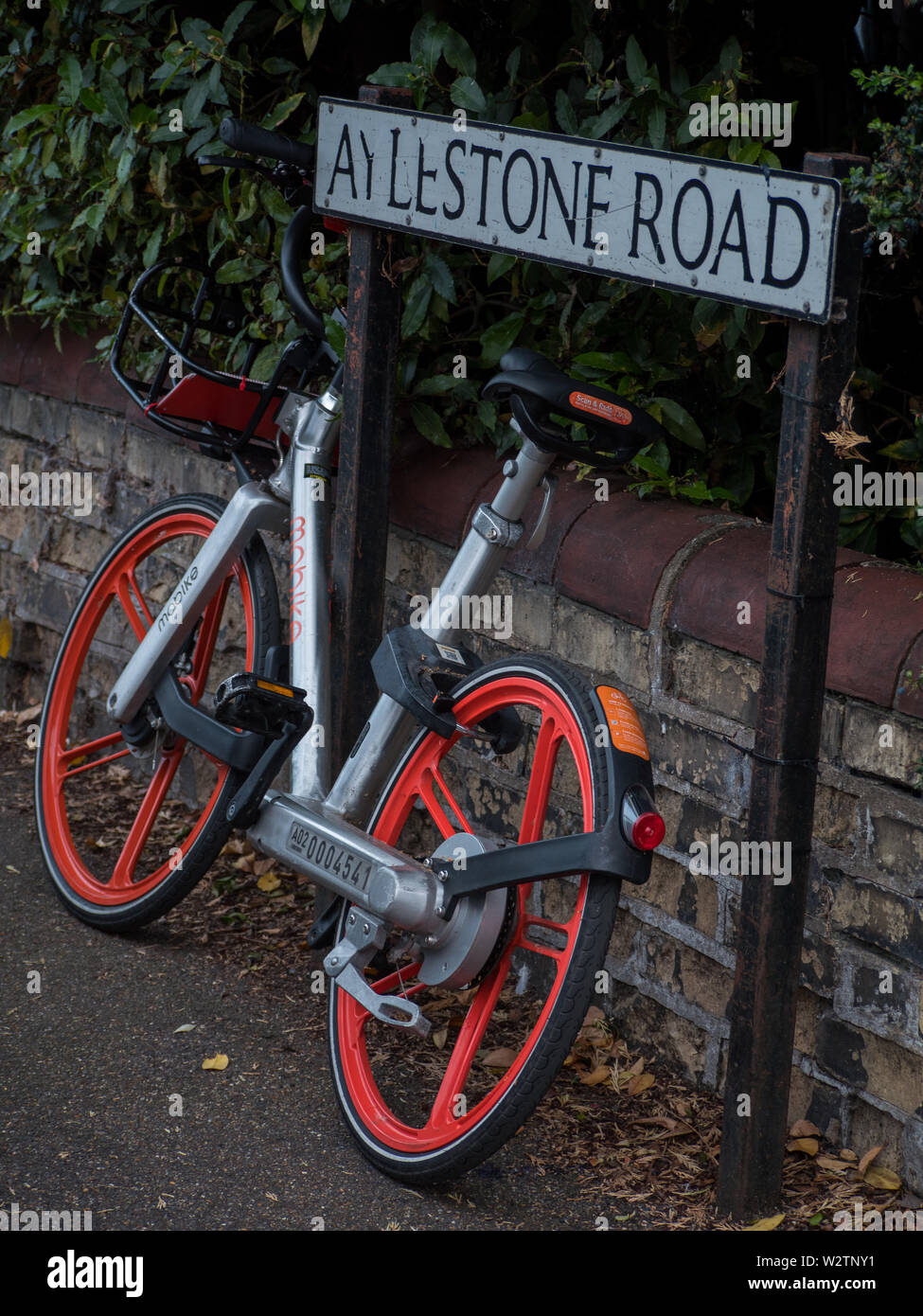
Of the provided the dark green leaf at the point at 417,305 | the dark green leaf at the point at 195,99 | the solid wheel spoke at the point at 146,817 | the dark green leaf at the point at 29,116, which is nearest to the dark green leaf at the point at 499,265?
the dark green leaf at the point at 417,305

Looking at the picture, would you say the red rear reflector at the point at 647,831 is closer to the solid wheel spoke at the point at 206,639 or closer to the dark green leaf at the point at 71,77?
the solid wheel spoke at the point at 206,639

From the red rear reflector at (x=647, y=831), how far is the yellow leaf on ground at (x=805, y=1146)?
0.64 m

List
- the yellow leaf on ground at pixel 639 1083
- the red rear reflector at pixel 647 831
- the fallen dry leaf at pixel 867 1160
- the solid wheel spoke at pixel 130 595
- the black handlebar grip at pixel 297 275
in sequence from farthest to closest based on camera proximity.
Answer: the solid wheel spoke at pixel 130 595, the black handlebar grip at pixel 297 275, the yellow leaf on ground at pixel 639 1083, the fallen dry leaf at pixel 867 1160, the red rear reflector at pixel 647 831

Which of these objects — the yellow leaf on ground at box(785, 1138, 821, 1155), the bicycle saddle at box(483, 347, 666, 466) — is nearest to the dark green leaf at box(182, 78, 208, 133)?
the bicycle saddle at box(483, 347, 666, 466)

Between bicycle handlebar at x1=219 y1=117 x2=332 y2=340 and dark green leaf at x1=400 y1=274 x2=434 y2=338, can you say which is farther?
dark green leaf at x1=400 y1=274 x2=434 y2=338

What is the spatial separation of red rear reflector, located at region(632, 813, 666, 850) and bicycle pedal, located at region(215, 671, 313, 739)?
33.4 inches

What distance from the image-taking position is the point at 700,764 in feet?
8.88

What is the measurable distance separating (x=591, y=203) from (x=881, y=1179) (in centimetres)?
161

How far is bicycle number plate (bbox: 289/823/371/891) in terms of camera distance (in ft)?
8.63

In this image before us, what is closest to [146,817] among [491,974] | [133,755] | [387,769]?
[133,755]

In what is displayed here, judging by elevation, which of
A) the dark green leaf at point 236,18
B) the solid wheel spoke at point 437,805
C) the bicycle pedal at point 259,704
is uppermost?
the dark green leaf at point 236,18

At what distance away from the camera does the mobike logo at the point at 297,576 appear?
304 centimetres

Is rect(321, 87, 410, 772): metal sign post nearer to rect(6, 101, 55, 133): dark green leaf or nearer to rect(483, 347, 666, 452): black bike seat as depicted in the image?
rect(483, 347, 666, 452): black bike seat

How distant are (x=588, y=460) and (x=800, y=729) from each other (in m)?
0.60
